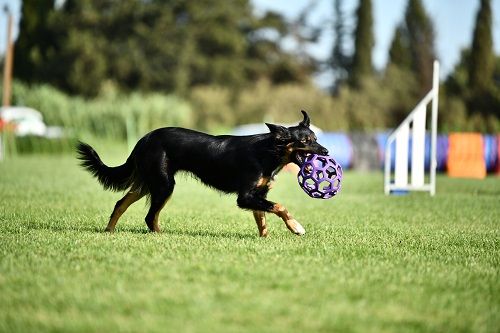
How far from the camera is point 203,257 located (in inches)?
203

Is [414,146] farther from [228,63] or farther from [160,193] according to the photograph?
[228,63]

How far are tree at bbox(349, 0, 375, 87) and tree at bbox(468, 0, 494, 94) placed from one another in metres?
8.55

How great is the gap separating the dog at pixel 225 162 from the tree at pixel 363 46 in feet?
125

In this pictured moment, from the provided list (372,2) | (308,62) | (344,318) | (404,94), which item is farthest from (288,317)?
(308,62)

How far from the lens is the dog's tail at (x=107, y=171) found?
7.00 meters

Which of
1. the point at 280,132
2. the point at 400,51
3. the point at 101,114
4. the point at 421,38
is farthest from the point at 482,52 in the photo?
the point at 280,132

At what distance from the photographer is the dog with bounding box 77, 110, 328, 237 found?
253 inches

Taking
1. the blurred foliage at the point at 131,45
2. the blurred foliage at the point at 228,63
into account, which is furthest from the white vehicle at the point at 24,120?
the blurred foliage at the point at 131,45

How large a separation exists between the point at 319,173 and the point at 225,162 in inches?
35.1

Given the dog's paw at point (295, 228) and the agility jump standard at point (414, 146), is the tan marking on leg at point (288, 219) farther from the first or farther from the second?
the agility jump standard at point (414, 146)

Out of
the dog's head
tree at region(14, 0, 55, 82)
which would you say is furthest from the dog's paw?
tree at region(14, 0, 55, 82)

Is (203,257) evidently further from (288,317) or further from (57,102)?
(57,102)

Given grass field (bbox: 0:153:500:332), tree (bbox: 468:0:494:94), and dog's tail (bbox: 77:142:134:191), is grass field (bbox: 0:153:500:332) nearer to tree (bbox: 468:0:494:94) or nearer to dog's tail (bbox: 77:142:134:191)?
dog's tail (bbox: 77:142:134:191)

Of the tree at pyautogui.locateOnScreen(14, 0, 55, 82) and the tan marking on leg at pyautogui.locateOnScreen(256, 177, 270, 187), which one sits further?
the tree at pyautogui.locateOnScreen(14, 0, 55, 82)
